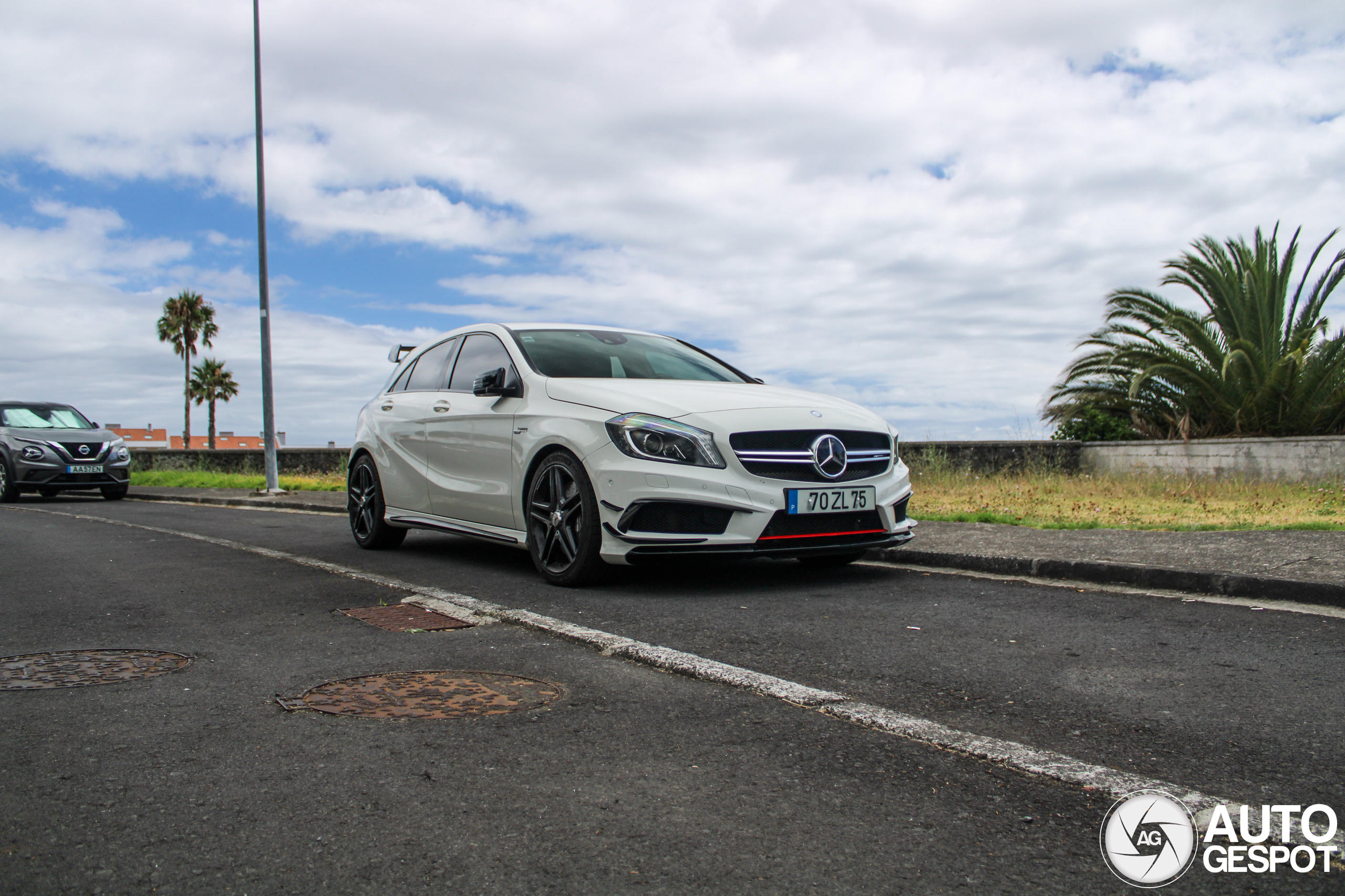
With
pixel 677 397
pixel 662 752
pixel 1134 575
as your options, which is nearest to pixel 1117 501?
pixel 1134 575

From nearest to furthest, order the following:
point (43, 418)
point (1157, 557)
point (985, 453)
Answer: point (1157, 557) → point (985, 453) → point (43, 418)

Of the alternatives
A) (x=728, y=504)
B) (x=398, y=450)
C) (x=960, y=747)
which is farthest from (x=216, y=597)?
(x=960, y=747)

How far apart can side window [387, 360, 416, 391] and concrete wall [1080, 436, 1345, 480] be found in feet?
40.0

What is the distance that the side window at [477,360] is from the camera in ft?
22.9

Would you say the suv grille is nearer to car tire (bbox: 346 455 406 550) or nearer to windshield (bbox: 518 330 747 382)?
windshield (bbox: 518 330 747 382)

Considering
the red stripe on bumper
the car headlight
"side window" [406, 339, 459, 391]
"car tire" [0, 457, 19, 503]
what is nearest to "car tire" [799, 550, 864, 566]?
the red stripe on bumper

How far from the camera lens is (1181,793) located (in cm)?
258

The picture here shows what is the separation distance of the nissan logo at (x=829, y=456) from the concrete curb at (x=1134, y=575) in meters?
1.29

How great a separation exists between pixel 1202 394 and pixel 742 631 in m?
17.7

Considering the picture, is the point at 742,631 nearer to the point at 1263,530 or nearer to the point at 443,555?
the point at 443,555

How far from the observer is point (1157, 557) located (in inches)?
244

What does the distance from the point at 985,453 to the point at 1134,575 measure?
1155 centimetres

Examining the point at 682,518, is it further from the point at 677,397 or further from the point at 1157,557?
the point at 1157,557

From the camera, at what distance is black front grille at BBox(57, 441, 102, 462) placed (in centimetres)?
1711
